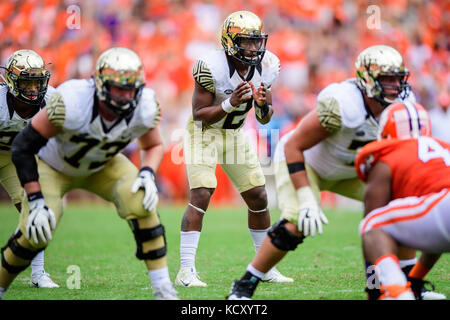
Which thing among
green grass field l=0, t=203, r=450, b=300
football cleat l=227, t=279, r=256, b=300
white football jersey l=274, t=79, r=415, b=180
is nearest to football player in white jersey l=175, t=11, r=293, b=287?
green grass field l=0, t=203, r=450, b=300

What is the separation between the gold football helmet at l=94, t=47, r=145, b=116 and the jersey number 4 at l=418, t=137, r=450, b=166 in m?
1.59

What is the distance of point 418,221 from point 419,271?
946 mm

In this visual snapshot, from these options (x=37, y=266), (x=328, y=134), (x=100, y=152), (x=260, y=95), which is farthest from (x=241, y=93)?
(x=37, y=266)

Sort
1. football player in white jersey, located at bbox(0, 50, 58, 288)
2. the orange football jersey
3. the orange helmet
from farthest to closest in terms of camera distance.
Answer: football player in white jersey, located at bbox(0, 50, 58, 288), the orange helmet, the orange football jersey

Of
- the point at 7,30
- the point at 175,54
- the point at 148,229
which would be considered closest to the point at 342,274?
the point at 148,229

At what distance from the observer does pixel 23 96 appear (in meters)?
4.72

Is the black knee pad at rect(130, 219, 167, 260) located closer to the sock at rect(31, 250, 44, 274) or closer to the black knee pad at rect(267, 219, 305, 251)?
the black knee pad at rect(267, 219, 305, 251)

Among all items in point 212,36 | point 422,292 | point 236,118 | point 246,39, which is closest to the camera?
point 422,292

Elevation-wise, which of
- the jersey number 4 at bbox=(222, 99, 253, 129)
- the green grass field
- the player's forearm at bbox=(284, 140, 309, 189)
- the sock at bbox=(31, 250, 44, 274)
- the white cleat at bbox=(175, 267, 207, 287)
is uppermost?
the jersey number 4 at bbox=(222, 99, 253, 129)

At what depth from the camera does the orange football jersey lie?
3211mm

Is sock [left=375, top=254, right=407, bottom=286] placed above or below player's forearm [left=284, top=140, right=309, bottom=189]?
below

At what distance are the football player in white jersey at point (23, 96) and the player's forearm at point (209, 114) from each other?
3.79 feet

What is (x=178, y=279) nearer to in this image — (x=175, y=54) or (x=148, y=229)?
(x=148, y=229)

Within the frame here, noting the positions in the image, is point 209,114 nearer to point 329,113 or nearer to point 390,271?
point 329,113
